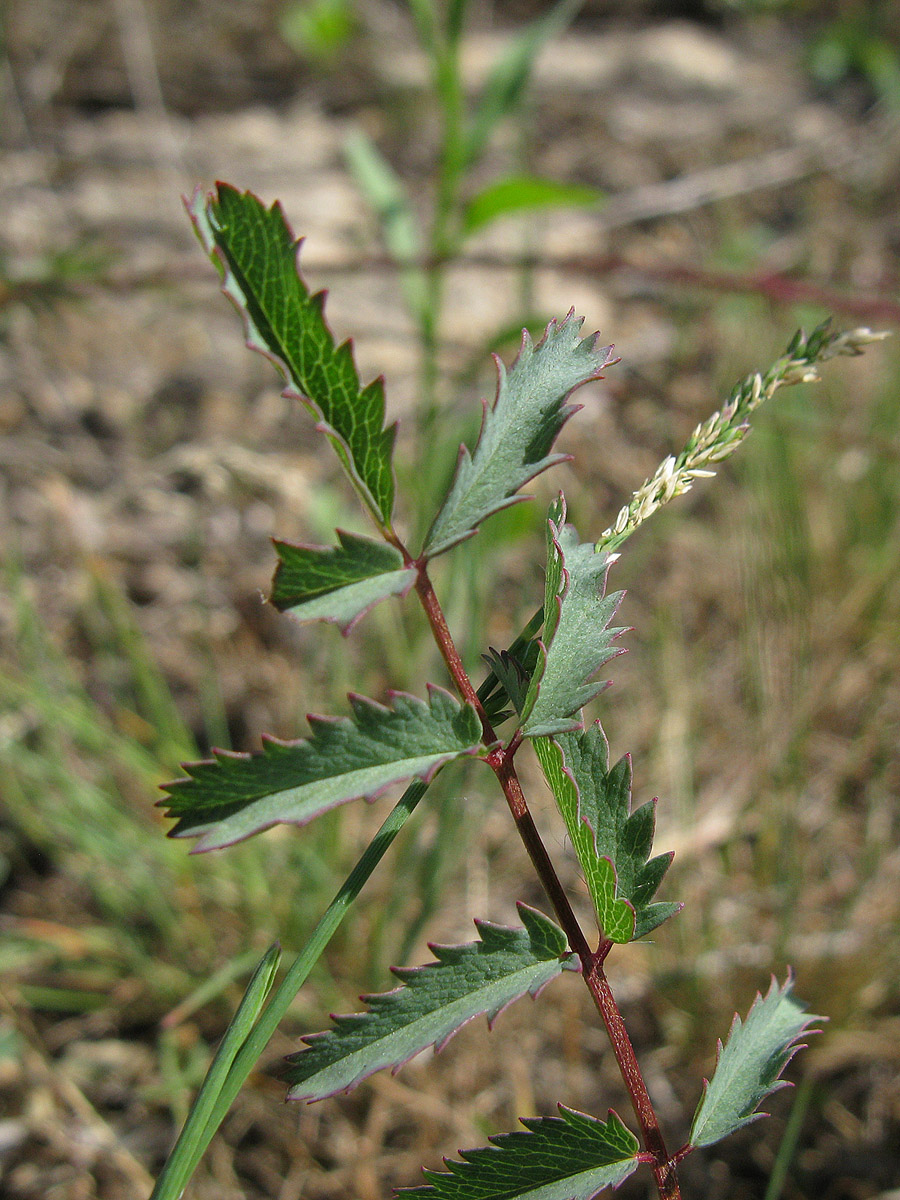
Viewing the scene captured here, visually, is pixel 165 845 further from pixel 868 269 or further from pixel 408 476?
pixel 868 269

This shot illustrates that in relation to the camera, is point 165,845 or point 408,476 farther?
point 408,476

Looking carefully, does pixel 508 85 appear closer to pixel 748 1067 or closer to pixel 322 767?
pixel 322 767

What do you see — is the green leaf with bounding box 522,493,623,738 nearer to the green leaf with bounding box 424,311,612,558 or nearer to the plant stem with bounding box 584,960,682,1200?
the green leaf with bounding box 424,311,612,558

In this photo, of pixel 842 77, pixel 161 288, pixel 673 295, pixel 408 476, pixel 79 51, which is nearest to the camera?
pixel 408 476

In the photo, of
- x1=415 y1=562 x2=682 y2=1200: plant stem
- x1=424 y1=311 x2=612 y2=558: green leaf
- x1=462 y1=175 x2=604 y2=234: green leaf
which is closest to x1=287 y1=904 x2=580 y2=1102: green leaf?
x1=415 y1=562 x2=682 y2=1200: plant stem

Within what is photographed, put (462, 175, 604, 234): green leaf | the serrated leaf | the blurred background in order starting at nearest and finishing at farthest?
the serrated leaf → the blurred background → (462, 175, 604, 234): green leaf

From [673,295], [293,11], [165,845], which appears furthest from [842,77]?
[165,845]

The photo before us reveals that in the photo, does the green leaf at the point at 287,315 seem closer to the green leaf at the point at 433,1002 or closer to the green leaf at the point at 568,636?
the green leaf at the point at 568,636
